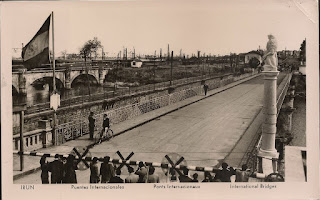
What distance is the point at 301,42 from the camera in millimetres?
3807

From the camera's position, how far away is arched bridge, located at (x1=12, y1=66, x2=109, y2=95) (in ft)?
12.4

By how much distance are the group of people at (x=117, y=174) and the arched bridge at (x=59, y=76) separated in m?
0.82

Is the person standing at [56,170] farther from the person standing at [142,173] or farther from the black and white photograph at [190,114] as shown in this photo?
the person standing at [142,173]

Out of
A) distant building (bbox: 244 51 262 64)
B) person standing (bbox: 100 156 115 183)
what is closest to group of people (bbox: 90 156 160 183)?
person standing (bbox: 100 156 115 183)


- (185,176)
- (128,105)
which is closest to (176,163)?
(185,176)

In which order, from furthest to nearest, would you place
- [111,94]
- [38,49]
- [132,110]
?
[132,110] < [111,94] < [38,49]

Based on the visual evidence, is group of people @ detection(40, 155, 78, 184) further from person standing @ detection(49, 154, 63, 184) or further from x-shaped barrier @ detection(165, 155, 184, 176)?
x-shaped barrier @ detection(165, 155, 184, 176)

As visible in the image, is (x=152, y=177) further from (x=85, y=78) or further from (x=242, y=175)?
(x=85, y=78)

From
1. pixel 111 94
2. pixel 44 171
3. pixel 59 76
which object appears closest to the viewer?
pixel 44 171

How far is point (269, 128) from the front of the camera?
3.69 meters

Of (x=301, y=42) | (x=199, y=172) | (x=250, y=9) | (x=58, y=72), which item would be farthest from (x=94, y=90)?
(x=301, y=42)

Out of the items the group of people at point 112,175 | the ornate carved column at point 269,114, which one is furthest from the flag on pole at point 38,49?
the ornate carved column at point 269,114

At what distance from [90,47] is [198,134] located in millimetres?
1586

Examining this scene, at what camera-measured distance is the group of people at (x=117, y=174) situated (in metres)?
3.65
